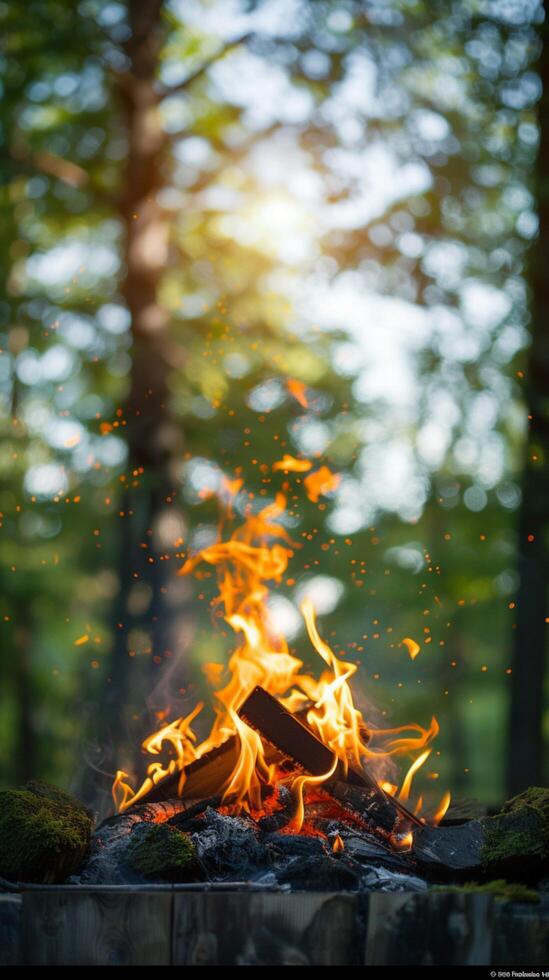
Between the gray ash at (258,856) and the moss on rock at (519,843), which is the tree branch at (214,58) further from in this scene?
the moss on rock at (519,843)

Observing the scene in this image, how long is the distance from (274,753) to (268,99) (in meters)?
9.35

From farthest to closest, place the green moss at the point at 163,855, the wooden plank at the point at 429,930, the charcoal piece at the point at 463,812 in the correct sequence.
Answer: the charcoal piece at the point at 463,812 → the green moss at the point at 163,855 → the wooden plank at the point at 429,930

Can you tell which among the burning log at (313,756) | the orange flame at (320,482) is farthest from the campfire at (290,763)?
the orange flame at (320,482)

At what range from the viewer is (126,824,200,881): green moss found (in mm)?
4148

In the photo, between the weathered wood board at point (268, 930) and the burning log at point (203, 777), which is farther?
the burning log at point (203, 777)

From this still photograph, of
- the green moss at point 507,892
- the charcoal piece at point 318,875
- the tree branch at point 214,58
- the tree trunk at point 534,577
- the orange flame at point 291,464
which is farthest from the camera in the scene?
the tree branch at point 214,58

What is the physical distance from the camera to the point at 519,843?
4.43 metres

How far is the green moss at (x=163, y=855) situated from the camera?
415 cm

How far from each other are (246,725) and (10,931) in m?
1.65

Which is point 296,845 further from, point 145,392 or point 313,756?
point 145,392

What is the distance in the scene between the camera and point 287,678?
19.4ft

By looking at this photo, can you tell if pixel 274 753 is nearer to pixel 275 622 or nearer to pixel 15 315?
pixel 275 622

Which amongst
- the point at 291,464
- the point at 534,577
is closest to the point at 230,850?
the point at 291,464

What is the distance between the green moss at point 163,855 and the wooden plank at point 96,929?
0.40m
